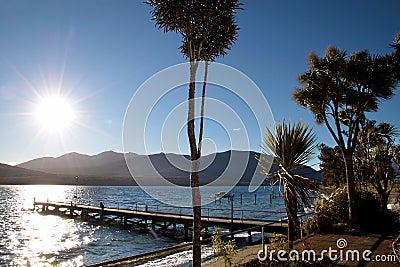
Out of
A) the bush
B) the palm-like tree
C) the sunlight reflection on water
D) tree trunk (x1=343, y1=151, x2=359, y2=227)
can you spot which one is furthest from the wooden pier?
the palm-like tree

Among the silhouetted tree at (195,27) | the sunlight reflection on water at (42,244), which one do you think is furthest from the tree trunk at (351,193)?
the sunlight reflection on water at (42,244)

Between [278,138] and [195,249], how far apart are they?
300 centimetres

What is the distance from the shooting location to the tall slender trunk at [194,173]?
5969 millimetres

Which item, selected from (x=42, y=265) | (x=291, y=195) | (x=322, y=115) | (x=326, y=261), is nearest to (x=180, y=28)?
(x=291, y=195)

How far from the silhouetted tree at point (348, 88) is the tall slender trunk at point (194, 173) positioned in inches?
281

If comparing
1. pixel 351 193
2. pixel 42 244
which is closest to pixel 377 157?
pixel 351 193

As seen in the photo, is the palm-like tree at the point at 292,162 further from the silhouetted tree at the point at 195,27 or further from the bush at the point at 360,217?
the bush at the point at 360,217

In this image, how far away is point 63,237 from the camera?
95.9 feet

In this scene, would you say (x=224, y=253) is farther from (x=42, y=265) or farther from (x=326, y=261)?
(x=42, y=265)

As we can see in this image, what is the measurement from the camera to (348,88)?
11797mm

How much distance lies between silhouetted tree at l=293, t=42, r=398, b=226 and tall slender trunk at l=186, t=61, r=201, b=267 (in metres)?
7.15

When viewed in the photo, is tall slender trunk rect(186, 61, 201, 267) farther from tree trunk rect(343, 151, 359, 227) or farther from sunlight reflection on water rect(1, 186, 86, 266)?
sunlight reflection on water rect(1, 186, 86, 266)

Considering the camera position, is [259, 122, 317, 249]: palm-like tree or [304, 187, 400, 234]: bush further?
[304, 187, 400, 234]: bush

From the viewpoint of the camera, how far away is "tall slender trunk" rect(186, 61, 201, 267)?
19.6ft
